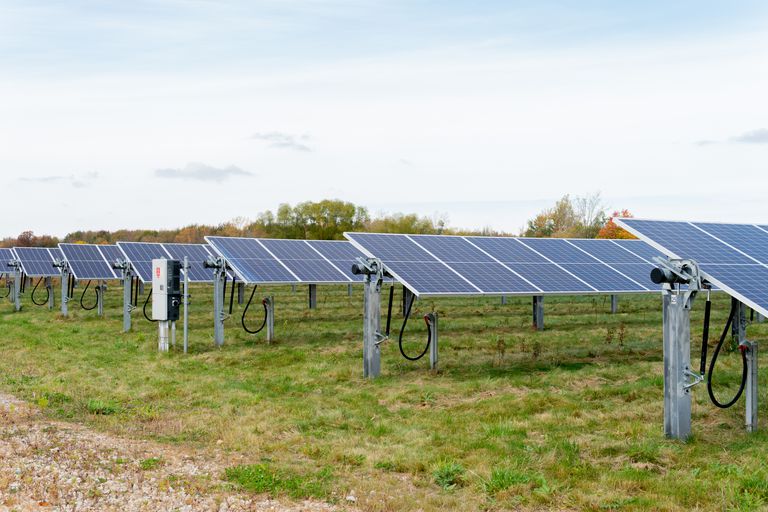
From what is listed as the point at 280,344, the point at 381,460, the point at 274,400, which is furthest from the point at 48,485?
the point at 280,344

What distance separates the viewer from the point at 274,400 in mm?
13039

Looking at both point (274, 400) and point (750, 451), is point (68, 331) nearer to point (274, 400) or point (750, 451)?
point (274, 400)

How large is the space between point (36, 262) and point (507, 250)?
3139 cm

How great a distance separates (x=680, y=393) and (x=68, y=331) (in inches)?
821

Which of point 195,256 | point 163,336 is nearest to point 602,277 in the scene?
point 163,336

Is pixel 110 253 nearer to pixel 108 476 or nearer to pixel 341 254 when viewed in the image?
pixel 341 254

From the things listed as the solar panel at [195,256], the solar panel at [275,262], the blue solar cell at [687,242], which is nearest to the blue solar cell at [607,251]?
the solar panel at [275,262]

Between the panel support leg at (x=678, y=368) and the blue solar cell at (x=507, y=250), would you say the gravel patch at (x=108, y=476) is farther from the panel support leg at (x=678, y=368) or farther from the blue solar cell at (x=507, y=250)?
the blue solar cell at (x=507, y=250)

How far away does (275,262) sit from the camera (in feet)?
76.8

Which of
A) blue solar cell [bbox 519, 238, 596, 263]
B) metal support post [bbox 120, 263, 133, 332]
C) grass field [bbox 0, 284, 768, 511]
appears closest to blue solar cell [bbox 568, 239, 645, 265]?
blue solar cell [bbox 519, 238, 596, 263]

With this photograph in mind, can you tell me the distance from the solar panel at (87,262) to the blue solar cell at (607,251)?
18384mm

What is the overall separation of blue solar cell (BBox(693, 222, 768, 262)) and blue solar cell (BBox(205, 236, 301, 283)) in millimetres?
11805

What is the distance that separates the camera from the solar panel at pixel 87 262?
31.1m

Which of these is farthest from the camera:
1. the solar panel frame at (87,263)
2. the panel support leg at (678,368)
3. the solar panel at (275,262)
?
the solar panel frame at (87,263)
